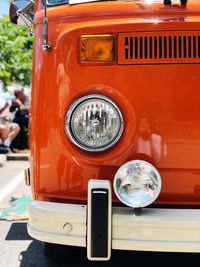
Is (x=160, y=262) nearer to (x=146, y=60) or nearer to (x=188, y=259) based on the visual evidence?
(x=188, y=259)

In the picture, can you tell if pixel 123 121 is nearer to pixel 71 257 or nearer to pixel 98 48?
pixel 98 48

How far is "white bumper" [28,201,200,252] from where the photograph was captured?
2.45m

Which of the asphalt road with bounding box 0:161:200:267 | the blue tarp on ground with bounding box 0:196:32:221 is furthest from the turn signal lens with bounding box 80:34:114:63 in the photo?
the blue tarp on ground with bounding box 0:196:32:221

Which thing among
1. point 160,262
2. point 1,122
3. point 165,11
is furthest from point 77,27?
point 1,122

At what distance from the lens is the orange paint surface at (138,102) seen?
2.63 metres

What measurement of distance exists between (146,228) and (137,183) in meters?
0.23

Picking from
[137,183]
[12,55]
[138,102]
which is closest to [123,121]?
[138,102]

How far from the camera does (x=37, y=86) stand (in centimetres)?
283

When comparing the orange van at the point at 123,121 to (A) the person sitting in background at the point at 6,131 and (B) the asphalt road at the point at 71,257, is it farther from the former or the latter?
(A) the person sitting in background at the point at 6,131

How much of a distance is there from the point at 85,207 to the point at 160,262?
1.16 m

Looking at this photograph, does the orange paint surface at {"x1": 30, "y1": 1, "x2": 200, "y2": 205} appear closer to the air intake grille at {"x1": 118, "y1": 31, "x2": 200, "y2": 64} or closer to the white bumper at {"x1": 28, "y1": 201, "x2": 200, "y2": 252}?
the air intake grille at {"x1": 118, "y1": 31, "x2": 200, "y2": 64}

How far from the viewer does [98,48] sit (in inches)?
105

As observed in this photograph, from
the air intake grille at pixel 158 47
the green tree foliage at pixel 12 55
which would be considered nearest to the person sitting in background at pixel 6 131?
the green tree foliage at pixel 12 55

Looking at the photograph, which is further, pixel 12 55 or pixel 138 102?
pixel 12 55
